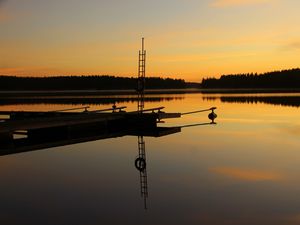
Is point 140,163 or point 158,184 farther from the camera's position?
point 140,163

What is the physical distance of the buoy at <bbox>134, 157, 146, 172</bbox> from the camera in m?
14.1

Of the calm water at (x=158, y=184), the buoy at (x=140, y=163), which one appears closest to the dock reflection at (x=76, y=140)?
the buoy at (x=140, y=163)

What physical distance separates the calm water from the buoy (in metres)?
0.16

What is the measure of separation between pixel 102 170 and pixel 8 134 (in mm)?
3309

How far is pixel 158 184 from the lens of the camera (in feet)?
38.3

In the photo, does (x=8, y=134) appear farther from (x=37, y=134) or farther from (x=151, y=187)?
(x=151, y=187)

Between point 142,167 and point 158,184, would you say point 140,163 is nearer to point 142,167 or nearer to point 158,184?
point 142,167

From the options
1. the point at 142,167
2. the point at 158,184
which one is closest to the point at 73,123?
the point at 142,167

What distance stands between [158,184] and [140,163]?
125 inches

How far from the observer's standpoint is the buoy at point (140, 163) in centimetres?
1411

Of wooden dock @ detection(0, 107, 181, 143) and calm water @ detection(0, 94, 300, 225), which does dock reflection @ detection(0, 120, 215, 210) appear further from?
calm water @ detection(0, 94, 300, 225)

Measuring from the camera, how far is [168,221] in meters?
8.54

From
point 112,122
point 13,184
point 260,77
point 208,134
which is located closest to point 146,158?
point 112,122

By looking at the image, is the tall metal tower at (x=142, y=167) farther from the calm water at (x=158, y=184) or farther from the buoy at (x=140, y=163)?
the calm water at (x=158, y=184)
